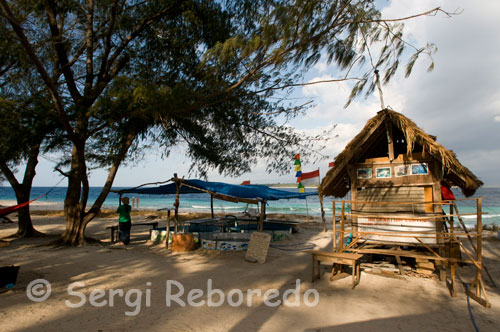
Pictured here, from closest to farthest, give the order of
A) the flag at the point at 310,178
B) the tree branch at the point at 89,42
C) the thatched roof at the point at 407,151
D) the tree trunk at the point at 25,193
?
the thatched roof at the point at 407,151, the tree branch at the point at 89,42, the tree trunk at the point at 25,193, the flag at the point at 310,178

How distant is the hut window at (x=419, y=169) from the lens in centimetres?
570

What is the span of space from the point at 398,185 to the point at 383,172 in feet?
1.23

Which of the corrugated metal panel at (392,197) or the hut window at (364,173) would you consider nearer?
the corrugated metal panel at (392,197)

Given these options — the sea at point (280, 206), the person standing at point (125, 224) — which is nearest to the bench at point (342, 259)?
the person standing at point (125, 224)

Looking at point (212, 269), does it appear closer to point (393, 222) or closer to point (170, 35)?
point (393, 222)

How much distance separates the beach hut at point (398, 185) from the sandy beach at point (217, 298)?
0.70m

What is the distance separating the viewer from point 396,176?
5.95m

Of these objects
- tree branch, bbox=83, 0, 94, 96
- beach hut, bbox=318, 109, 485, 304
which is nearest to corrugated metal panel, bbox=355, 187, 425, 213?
beach hut, bbox=318, 109, 485, 304

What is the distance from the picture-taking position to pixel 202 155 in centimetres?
977

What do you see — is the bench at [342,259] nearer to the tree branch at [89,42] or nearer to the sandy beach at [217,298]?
the sandy beach at [217,298]

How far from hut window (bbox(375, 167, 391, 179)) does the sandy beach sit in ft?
6.41

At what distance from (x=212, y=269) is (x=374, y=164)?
405 cm

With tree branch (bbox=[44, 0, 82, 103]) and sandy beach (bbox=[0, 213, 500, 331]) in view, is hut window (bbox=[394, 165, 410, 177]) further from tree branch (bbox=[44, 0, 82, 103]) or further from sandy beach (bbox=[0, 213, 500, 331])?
tree branch (bbox=[44, 0, 82, 103])

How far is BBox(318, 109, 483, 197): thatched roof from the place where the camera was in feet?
17.0
